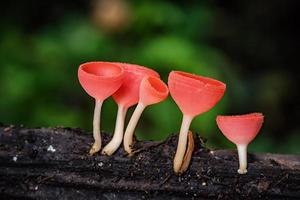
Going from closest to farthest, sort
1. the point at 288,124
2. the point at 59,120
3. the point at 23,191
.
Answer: the point at 23,191
the point at 59,120
the point at 288,124

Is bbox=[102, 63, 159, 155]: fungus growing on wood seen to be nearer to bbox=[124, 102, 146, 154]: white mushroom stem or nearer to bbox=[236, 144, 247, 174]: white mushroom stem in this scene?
bbox=[124, 102, 146, 154]: white mushroom stem

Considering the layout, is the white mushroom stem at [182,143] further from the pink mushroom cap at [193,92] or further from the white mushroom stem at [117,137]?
the white mushroom stem at [117,137]

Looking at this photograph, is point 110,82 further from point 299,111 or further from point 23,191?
point 299,111

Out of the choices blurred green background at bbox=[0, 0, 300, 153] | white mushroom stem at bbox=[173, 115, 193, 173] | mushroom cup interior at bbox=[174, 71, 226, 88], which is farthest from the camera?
blurred green background at bbox=[0, 0, 300, 153]

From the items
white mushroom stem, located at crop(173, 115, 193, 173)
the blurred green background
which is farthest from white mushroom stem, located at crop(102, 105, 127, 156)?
the blurred green background

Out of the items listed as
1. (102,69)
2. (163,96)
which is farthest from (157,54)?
(163,96)

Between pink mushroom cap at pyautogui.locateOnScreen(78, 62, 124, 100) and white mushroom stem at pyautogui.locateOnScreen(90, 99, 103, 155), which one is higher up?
pink mushroom cap at pyautogui.locateOnScreen(78, 62, 124, 100)

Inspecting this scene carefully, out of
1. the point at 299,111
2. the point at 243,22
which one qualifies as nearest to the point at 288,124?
the point at 299,111

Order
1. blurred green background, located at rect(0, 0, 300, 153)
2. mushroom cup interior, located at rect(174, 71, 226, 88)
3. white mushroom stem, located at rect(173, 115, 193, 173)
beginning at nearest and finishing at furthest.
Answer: mushroom cup interior, located at rect(174, 71, 226, 88), white mushroom stem, located at rect(173, 115, 193, 173), blurred green background, located at rect(0, 0, 300, 153)
